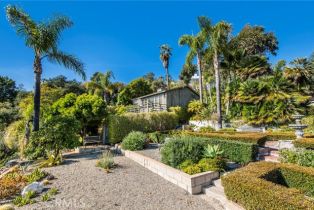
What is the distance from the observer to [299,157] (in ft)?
21.2

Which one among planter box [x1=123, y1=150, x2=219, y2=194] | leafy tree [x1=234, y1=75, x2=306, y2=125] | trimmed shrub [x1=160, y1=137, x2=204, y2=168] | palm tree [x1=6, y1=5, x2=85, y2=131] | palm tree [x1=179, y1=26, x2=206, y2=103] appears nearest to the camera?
planter box [x1=123, y1=150, x2=219, y2=194]

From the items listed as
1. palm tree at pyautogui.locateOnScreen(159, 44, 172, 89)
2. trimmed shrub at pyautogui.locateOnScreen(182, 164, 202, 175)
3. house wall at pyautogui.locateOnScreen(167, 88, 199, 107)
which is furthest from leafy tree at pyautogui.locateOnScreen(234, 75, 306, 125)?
palm tree at pyautogui.locateOnScreen(159, 44, 172, 89)

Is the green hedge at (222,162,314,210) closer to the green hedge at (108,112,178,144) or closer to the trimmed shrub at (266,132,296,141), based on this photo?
the trimmed shrub at (266,132,296,141)

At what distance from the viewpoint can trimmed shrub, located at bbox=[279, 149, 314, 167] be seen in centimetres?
622

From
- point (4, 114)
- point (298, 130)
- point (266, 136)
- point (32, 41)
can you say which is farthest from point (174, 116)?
point (4, 114)

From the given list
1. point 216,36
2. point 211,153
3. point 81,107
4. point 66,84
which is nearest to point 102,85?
point 66,84

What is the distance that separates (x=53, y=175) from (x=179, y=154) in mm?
4565

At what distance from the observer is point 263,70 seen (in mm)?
24141

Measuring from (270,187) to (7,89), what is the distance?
41983 millimetres

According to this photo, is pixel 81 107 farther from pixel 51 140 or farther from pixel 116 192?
pixel 116 192

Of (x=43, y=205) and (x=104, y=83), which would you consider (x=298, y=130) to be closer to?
(x=43, y=205)

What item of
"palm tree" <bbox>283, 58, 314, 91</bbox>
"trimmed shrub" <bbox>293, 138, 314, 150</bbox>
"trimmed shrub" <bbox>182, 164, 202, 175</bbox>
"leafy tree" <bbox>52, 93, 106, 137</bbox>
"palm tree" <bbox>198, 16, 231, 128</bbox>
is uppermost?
"palm tree" <bbox>198, 16, 231, 128</bbox>

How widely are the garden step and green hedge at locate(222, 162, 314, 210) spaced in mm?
133

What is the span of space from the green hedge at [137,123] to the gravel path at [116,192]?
6.82 m
